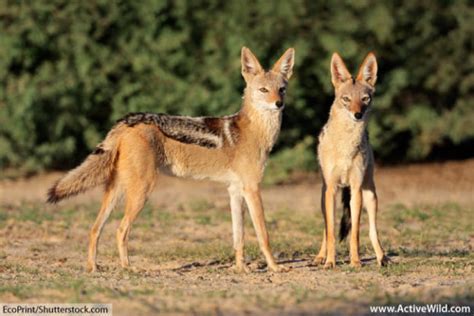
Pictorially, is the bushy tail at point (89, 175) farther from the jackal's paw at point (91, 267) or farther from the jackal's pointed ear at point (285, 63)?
the jackal's pointed ear at point (285, 63)

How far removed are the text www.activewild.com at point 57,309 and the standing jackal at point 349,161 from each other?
3.12 m

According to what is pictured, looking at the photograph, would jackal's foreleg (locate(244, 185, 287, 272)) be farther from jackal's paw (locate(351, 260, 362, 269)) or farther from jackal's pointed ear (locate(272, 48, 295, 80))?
jackal's pointed ear (locate(272, 48, 295, 80))

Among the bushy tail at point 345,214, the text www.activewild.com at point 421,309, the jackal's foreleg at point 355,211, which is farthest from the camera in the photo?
the bushy tail at point 345,214

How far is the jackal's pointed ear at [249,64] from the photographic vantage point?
9.62m

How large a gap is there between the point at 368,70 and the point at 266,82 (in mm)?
1096

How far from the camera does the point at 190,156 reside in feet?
29.8

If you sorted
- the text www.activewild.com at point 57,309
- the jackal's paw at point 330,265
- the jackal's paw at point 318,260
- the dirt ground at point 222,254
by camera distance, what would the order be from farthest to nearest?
the jackal's paw at point 318,260, the jackal's paw at point 330,265, the dirt ground at point 222,254, the text www.activewild.com at point 57,309

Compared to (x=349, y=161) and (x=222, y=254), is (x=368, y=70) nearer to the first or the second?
(x=349, y=161)

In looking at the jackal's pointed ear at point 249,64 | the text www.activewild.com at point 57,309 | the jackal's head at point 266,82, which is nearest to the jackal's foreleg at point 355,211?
the jackal's head at point 266,82

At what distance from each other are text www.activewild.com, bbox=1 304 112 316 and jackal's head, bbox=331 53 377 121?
12.2 ft

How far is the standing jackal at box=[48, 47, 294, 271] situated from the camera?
8.75m

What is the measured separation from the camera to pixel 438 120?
58.6ft

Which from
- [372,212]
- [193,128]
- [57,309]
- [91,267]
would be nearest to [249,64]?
[193,128]

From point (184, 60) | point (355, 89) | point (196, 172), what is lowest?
point (196, 172)
